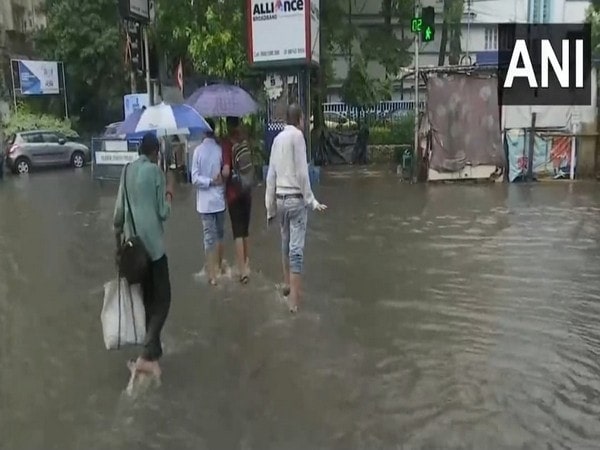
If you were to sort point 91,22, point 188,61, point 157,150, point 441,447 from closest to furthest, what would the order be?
point 441,447 → point 157,150 → point 188,61 → point 91,22

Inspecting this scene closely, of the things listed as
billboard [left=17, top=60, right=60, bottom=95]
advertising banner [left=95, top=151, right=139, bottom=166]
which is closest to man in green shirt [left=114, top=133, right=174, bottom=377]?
advertising banner [left=95, top=151, right=139, bottom=166]

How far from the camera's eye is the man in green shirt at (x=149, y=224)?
5457mm

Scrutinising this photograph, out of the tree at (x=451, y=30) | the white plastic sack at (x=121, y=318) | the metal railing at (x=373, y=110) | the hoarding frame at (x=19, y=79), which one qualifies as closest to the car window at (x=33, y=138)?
the hoarding frame at (x=19, y=79)

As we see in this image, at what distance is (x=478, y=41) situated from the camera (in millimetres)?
49562

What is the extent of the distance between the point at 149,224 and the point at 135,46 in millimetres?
15585

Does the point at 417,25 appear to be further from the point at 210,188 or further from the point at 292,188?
the point at 292,188

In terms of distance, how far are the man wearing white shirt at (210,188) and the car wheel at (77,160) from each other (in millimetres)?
23085

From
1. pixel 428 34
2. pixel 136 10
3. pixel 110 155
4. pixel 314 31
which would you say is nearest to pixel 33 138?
pixel 110 155

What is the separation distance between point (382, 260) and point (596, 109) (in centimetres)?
1057

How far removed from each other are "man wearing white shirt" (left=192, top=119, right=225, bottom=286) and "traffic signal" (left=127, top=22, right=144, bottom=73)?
12711 millimetres

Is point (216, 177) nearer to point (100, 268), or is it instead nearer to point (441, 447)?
point (100, 268)

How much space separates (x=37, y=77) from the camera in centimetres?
3544

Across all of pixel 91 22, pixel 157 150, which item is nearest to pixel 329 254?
pixel 157 150

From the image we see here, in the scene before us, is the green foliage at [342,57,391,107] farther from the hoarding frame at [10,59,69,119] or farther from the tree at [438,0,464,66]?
the hoarding frame at [10,59,69,119]
